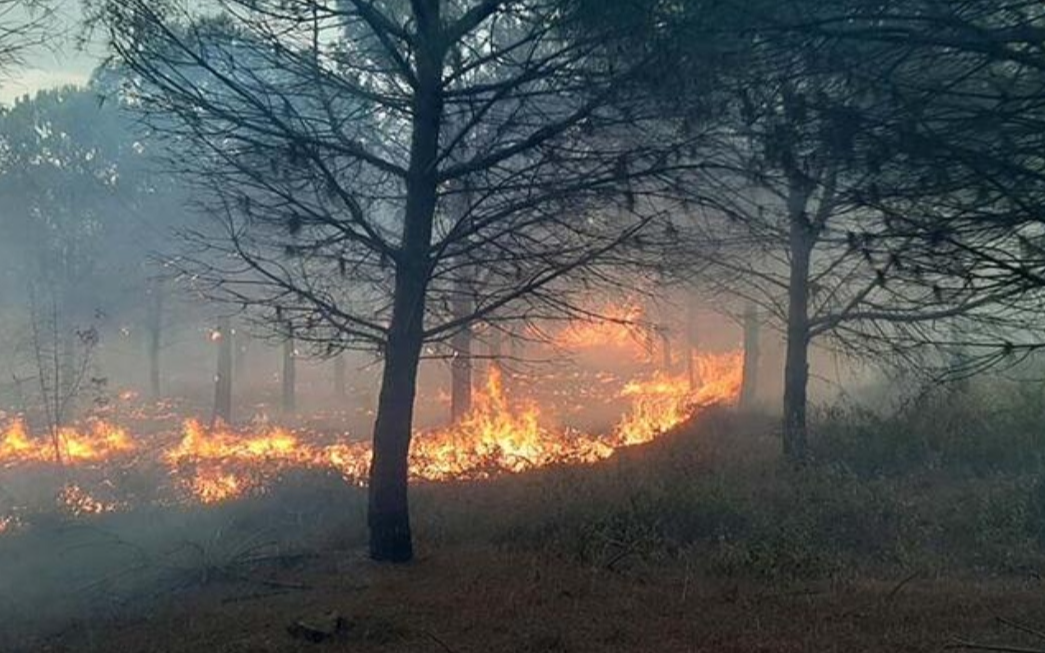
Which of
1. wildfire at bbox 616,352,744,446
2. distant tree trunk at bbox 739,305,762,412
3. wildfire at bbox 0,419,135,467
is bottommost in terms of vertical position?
wildfire at bbox 0,419,135,467

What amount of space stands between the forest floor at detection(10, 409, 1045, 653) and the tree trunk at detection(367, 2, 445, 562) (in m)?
0.42

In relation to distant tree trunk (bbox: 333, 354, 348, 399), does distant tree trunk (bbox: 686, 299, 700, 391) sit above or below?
above

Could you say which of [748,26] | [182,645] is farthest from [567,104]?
[182,645]

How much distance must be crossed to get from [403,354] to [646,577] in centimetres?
301

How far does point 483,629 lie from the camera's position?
5.75 meters

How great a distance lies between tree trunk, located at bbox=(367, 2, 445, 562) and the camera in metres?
7.68

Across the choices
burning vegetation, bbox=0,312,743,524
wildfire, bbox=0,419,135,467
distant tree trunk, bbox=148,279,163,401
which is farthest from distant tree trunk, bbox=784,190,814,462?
distant tree trunk, bbox=148,279,163,401

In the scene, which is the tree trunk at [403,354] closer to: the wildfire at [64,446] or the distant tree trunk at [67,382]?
the wildfire at [64,446]

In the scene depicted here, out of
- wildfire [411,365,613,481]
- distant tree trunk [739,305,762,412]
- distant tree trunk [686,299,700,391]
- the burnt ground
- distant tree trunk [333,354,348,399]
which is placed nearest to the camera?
the burnt ground

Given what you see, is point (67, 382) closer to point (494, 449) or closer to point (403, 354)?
point (494, 449)

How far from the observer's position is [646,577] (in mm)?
7211

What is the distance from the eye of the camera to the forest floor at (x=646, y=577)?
223 inches

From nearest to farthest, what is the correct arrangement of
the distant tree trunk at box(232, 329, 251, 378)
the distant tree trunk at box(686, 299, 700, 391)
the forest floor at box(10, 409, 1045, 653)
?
the forest floor at box(10, 409, 1045, 653), the distant tree trunk at box(686, 299, 700, 391), the distant tree trunk at box(232, 329, 251, 378)

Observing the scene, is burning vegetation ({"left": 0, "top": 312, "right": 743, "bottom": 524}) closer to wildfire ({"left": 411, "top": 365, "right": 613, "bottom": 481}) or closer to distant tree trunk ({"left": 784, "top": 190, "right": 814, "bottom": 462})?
wildfire ({"left": 411, "top": 365, "right": 613, "bottom": 481})
